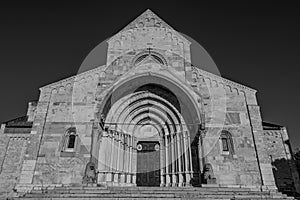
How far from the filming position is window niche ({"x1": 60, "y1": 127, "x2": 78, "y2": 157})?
12.3 m

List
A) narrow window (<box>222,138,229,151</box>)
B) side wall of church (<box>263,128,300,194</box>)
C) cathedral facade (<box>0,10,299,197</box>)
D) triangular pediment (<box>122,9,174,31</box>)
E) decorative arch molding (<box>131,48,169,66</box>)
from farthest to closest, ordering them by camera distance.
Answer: triangular pediment (<box>122,9,174,31</box>)
decorative arch molding (<box>131,48,169,66</box>)
side wall of church (<box>263,128,300,194</box>)
narrow window (<box>222,138,229,151</box>)
cathedral facade (<box>0,10,299,197</box>)

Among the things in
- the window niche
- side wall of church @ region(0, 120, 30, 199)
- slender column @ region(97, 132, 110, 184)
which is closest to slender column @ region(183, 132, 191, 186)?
slender column @ region(97, 132, 110, 184)

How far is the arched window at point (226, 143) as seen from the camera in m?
12.6

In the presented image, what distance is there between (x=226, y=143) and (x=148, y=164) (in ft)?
15.3

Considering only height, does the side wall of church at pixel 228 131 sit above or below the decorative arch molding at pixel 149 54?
below

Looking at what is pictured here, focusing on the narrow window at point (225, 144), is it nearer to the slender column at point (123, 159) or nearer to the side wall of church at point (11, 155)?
the slender column at point (123, 159)

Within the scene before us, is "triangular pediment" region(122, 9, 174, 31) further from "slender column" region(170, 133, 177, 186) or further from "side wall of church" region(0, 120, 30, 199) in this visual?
"side wall of church" region(0, 120, 30, 199)

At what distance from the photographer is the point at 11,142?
1620 centimetres

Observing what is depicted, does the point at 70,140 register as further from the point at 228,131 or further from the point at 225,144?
the point at 228,131

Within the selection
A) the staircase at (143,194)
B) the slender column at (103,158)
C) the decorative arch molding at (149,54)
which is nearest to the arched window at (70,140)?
the slender column at (103,158)

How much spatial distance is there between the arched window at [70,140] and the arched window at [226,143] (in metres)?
8.06

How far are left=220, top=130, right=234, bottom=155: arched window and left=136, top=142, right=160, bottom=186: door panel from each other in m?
3.83

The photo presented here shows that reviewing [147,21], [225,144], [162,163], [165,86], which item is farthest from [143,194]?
[147,21]

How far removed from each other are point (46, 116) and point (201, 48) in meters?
10.7
